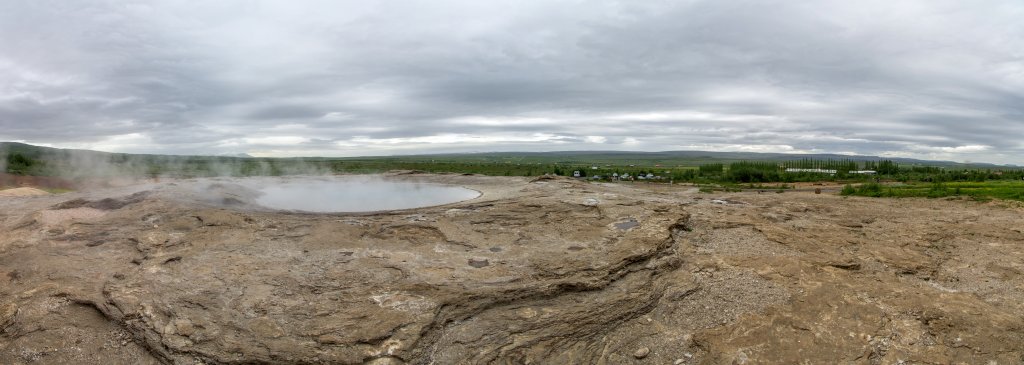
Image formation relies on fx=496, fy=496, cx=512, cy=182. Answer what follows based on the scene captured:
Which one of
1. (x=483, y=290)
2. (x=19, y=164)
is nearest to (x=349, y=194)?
(x=483, y=290)

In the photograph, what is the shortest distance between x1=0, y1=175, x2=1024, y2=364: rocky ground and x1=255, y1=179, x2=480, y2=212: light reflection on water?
133 inches

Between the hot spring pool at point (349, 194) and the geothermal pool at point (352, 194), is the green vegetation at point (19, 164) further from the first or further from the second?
the geothermal pool at point (352, 194)

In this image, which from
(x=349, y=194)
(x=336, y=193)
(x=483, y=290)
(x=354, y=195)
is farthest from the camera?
(x=336, y=193)

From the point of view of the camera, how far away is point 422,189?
2031 centimetres

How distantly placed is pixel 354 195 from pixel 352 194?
1.17 feet

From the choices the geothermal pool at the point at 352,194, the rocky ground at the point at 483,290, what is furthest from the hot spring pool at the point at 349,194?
the rocky ground at the point at 483,290

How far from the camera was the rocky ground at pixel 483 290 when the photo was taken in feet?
20.3

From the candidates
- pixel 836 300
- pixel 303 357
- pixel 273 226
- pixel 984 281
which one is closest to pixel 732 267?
pixel 836 300

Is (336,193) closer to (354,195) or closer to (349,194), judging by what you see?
(349,194)

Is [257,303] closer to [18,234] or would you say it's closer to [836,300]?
[18,234]

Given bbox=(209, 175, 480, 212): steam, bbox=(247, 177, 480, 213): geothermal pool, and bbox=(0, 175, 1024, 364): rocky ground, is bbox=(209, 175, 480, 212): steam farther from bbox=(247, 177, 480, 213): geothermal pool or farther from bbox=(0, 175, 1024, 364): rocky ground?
bbox=(0, 175, 1024, 364): rocky ground

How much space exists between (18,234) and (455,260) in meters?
8.01

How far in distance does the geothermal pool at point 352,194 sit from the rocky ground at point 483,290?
3313mm

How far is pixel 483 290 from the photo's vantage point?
23.3ft
